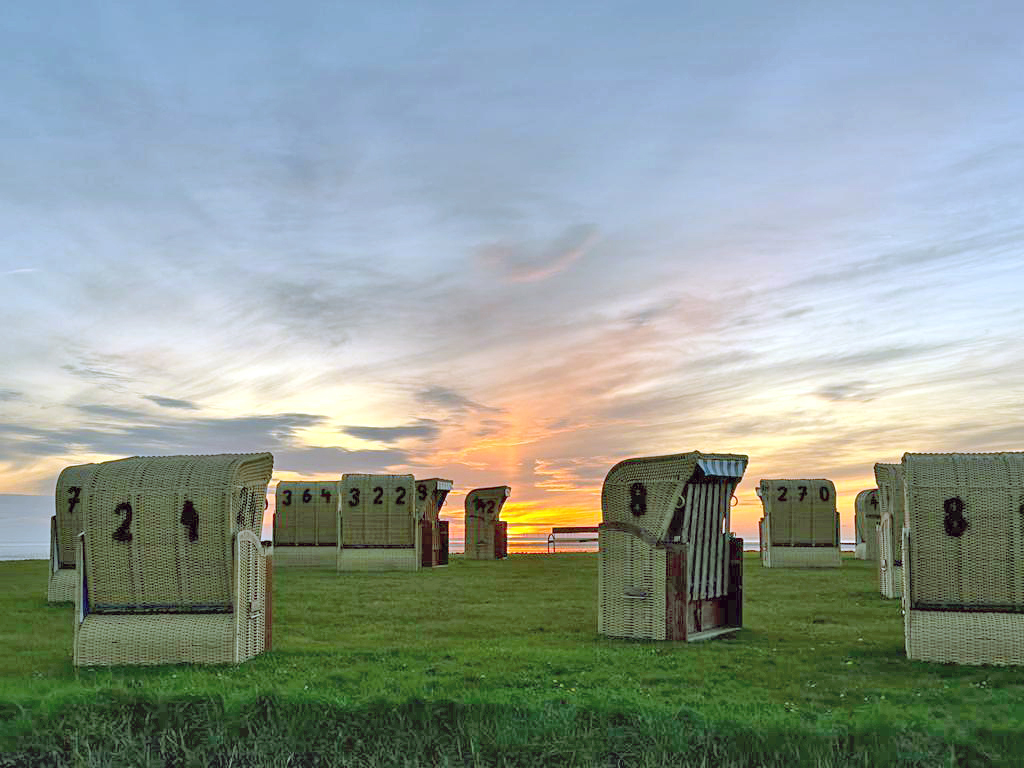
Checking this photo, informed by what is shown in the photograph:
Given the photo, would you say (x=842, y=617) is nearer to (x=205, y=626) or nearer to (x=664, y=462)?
(x=664, y=462)

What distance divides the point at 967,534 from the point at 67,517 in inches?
775

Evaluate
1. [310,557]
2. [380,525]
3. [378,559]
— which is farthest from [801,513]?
[310,557]

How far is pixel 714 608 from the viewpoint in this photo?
16781mm

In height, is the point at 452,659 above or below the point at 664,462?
below

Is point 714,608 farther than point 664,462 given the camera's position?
Yes

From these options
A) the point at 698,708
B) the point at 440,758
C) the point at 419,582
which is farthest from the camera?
the point at 419,582

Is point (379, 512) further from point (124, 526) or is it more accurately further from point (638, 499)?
point (124, 526)

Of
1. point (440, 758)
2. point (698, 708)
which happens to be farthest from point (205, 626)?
point (698, 708)

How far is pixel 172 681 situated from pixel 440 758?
4147 mm

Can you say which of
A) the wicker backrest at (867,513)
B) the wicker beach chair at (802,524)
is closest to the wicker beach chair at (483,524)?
the wicker beach chair at (802,524)

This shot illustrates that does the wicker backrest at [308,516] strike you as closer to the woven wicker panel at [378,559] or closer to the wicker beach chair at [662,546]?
the woven wicker panel at [378,559]

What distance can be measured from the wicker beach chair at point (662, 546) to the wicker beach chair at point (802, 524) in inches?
737

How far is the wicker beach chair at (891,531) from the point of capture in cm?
2275

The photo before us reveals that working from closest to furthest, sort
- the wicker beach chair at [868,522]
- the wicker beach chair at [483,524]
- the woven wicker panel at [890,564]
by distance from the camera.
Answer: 1. the woven wicker panel at [890,564]
2. the wicker beach chair at [868,522]
3. the wicker beach chair at [483,524]
